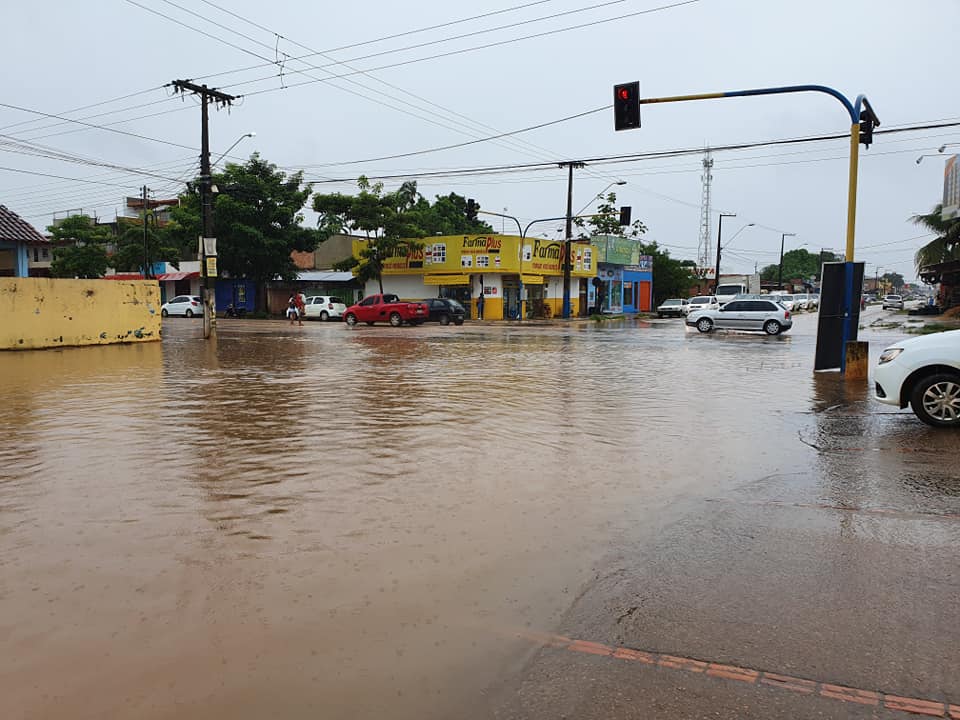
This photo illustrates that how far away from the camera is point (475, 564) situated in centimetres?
473

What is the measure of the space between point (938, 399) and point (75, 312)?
22429 mm

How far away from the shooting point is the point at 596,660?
3.52 m

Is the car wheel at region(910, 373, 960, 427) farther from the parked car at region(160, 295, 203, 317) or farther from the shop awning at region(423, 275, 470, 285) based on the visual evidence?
the parked car at region(160, 295, 203, 317)

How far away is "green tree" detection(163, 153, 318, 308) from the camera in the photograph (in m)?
50.1

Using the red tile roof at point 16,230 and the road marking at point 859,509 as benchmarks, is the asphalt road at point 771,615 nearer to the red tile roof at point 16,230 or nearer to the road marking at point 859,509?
the road marking at point 859,509

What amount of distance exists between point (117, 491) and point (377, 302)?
113 ft

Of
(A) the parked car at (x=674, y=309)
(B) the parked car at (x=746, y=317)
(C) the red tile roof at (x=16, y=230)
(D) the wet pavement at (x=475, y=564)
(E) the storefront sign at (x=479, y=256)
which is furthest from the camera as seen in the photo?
(A) the parked car at (x=674, y=309)

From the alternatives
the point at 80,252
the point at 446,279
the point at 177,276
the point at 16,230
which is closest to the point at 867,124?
the point at 16,230

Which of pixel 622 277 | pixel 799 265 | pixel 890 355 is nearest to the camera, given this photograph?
pixel 890 355

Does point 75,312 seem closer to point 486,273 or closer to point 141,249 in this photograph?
point 486,273

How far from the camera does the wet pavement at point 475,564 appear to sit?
3289mm

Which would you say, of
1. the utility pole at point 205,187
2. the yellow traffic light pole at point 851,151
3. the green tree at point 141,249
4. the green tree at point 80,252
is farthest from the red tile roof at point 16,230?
the green tree at point 80,252

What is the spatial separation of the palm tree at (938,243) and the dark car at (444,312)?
87.2 ft

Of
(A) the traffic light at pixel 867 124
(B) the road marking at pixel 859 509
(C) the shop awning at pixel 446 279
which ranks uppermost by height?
(A) the traffic light at pixel 867 124
